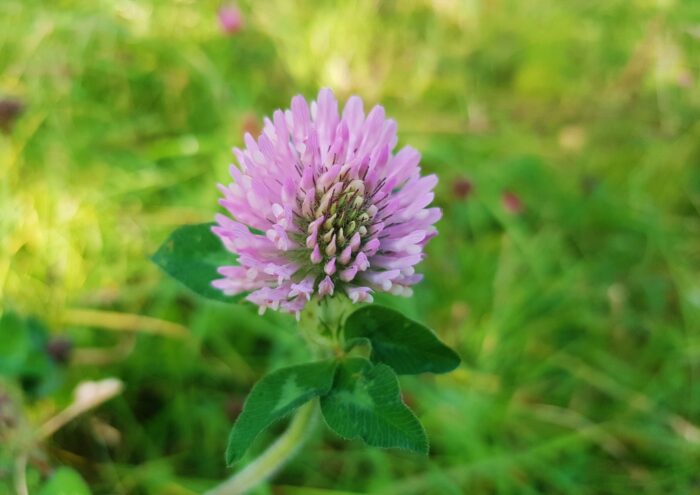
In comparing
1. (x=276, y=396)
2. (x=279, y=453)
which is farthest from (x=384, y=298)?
(x=276, y=396)

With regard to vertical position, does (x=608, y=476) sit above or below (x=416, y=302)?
below

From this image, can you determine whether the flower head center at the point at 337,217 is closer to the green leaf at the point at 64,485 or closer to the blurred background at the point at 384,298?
the blurred background at the point at 384,298

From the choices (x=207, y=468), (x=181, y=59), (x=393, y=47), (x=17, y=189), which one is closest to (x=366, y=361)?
(x=207, y=468)

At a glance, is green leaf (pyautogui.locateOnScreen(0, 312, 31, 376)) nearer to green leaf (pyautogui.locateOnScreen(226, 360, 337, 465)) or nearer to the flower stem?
the flower stem

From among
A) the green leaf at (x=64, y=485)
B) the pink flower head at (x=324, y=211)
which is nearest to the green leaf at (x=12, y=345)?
the green leaf at (x=64, y=485)

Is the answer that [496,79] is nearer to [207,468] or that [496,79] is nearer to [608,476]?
[608,476]
